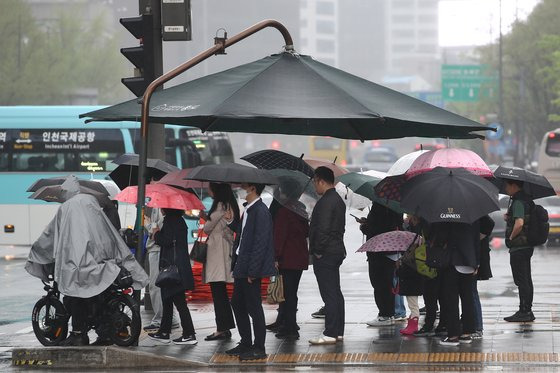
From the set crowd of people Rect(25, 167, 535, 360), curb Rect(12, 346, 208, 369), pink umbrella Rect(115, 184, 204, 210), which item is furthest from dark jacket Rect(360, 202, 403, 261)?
curb Rect(12, 346, 208, 369)

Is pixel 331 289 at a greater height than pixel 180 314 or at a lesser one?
greater

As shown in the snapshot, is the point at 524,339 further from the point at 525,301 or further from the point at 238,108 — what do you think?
the point at 238,108

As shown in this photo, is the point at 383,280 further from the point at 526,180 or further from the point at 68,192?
the point at 68,192

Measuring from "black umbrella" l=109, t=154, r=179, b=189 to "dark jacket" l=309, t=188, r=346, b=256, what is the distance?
2079mm

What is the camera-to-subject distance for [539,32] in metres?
70.3

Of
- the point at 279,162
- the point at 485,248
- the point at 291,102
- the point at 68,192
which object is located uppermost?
Answer: the point at 291,102

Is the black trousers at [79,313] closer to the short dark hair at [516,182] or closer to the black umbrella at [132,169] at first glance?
the black umbrella at [132,169]

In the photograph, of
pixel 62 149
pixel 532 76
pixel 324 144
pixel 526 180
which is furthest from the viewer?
pixel 324 144

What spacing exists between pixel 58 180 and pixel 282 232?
3.43 m

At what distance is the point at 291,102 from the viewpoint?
12.3 metres

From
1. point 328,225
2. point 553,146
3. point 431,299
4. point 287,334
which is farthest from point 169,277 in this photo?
point 553,146

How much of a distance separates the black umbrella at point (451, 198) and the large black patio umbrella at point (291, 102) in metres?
0.66

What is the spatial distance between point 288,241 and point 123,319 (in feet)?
6.24

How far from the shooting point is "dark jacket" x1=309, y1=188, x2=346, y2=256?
40.2 ft
